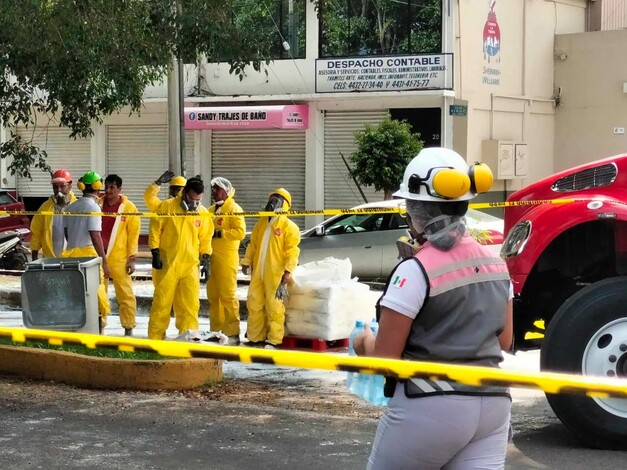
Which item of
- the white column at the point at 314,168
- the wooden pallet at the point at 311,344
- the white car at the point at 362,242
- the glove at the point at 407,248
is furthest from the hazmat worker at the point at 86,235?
the white column at the point at 314,168

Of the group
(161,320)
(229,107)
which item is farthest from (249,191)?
(161,320)

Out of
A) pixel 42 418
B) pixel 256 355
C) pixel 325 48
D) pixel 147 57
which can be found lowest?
pixel 42 418

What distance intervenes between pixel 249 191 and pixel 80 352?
18.9m

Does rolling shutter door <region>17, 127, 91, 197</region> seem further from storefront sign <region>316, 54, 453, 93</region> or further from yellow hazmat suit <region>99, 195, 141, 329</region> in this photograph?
yellow hazmat suit <region>99, 195, 141, 329</region>

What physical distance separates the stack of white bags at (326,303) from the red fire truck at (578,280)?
341 centimetres

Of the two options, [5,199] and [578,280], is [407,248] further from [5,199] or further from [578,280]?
[5,199]

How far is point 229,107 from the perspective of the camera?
1020 inches

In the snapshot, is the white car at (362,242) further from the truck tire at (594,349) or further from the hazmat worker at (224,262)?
the truck tire at (594,349)

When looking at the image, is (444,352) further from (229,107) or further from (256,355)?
(229,107)

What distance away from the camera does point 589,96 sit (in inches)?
1057

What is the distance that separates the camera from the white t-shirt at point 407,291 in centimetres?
327

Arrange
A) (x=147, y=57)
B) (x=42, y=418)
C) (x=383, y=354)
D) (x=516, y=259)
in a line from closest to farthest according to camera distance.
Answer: (x=383, y=354)
(x=516, y=259)
(x=42, y=418)
(x=147, y=57)

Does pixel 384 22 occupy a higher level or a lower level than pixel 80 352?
higher

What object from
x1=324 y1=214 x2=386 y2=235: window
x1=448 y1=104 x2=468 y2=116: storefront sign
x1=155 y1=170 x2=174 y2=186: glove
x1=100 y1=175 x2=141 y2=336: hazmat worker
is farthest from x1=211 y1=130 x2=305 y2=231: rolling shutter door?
x1=100 y1=175 x2=141 y2=336: hazmat worker
